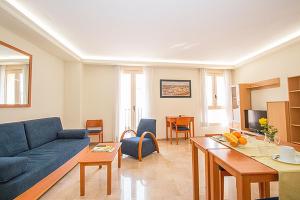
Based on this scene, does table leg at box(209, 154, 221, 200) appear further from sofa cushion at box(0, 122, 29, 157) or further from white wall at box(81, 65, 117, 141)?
white wall at box(81, 65, 117, 141)

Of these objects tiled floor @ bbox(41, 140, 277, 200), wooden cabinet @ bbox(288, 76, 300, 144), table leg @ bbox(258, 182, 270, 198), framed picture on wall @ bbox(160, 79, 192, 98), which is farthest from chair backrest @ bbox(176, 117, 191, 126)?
table leg @ bbox(258, 182, 270, 198)

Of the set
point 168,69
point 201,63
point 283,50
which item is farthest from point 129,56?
point 283,50

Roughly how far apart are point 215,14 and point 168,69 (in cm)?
282

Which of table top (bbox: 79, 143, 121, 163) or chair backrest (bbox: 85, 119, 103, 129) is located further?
chair backrest (bbox: 85, 119, 103, 129)

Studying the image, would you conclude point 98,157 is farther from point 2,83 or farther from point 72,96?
point 72,96

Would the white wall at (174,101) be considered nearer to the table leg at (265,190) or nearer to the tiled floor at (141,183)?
the tiled floor at (141,183)

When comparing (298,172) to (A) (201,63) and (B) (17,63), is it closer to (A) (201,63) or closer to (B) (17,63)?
(B) (17,63)

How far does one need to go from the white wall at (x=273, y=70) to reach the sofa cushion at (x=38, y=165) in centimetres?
476

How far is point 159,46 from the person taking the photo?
11.7ft

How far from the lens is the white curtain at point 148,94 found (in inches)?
189

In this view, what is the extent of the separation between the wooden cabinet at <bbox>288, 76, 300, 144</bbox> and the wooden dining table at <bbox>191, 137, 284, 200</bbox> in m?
2.27

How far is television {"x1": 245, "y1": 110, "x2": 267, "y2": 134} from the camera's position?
3920 mm

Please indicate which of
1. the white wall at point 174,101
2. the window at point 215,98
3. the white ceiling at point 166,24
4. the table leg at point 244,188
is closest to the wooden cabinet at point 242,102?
the window at point 215,98

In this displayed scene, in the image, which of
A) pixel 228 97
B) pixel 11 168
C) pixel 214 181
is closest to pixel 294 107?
pixel 228 97
